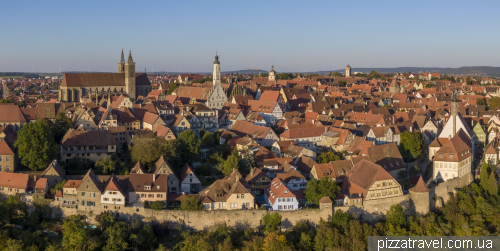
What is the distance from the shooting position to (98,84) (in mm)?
78312

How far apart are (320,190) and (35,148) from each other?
20042 millimetres

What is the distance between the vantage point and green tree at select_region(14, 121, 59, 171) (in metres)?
38.9

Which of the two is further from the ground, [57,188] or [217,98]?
[217,98]

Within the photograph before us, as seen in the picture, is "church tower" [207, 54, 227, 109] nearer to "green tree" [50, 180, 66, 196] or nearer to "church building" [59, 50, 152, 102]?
"church building" [59, 50, 152, 102]

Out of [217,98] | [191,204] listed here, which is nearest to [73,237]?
[191,204]

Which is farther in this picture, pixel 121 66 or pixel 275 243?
pixel 121 66

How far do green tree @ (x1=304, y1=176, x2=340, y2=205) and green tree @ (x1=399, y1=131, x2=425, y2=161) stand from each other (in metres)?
13.2

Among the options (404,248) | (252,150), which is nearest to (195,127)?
(252,150)

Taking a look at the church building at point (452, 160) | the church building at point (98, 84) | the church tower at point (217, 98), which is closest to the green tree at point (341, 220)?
the church building at point (452, 160)

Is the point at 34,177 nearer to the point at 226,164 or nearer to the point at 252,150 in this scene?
the point at 226,164

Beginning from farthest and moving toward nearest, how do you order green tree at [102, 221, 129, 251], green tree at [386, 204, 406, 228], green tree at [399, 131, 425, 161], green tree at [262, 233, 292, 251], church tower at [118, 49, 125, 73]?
church tower at [118, 49, 125, 73], green tree at [399, 131, 425, 161], green tree at [386, 204, 406, 228], green tree at [102, 221, 129, 251], green tree at [262, 233, 292, 251]

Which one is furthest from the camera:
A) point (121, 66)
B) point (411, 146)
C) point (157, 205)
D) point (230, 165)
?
point (121, 66)

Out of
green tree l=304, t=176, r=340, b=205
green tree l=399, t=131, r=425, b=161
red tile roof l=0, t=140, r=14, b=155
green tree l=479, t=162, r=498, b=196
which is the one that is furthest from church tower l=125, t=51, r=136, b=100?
green tree l=479, t=162, r=498, b=196

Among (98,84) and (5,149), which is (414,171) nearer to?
(5,149)
